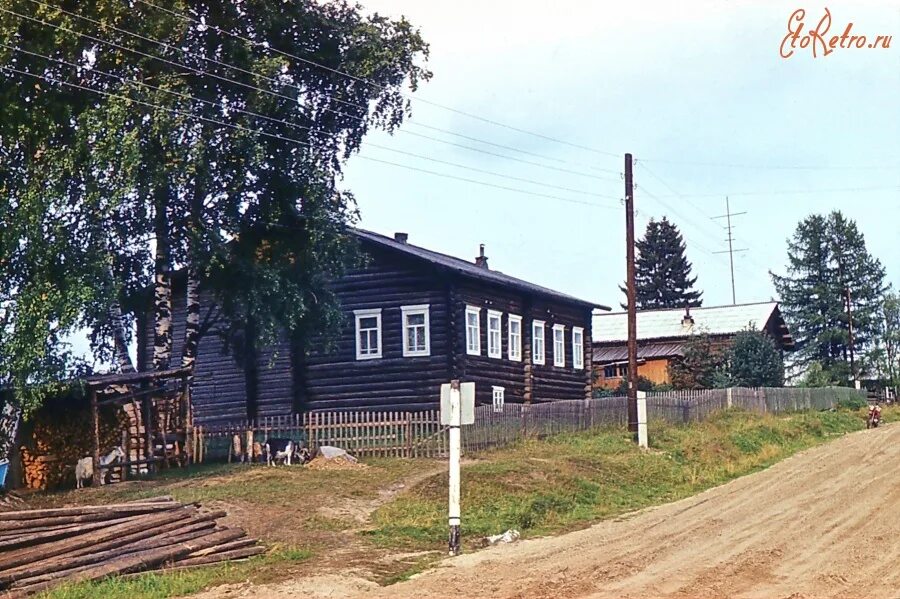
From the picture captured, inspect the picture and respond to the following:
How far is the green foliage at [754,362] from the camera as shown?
5519cm

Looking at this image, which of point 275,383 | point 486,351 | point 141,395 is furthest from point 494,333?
point 141,395

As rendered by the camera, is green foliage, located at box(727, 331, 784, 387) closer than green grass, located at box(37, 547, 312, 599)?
No

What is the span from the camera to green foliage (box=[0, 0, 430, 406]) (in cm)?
2617

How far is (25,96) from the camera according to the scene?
→ 27109 millimetres

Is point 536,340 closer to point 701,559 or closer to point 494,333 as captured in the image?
point 494,333

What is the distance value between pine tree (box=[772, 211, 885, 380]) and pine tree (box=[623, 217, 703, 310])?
1542 centimetres

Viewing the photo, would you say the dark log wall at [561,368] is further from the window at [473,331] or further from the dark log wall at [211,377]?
the dark log wall at [211,377]

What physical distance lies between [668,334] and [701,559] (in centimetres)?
5175

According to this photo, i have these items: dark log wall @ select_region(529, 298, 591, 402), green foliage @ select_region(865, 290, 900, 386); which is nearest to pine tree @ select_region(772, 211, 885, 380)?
green foliage @ select_region(865, 290, 900, 386)

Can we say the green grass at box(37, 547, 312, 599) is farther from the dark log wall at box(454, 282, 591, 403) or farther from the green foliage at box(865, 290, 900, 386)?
the green foliage at box(865, 290, 900, 386)

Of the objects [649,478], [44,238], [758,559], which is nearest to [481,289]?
[649,478]

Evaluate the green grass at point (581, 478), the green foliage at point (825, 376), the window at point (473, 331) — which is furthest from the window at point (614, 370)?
the window at point (473, 331)

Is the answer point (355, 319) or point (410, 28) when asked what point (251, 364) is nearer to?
point (355, 319)

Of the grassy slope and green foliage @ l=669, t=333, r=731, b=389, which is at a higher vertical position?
green foliage @ l=669, t=333, r=731, b=389
